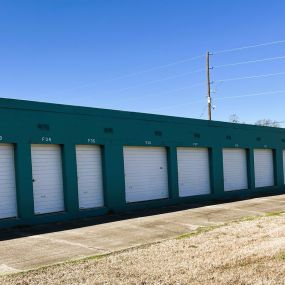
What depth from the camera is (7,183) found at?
46.4 feet

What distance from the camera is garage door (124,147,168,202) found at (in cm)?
1838

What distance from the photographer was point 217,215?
16.0 meters

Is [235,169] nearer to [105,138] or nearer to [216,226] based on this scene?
[105,138]

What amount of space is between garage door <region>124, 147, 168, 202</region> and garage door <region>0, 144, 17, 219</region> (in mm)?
5155

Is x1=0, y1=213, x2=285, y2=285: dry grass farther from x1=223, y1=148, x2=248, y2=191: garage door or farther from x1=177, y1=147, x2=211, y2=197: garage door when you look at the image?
x1=223, y1=148, x2=248, y2=191: garage door

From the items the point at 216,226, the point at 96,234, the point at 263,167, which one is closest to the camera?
the point at 96,234

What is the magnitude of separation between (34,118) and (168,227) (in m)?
5.60

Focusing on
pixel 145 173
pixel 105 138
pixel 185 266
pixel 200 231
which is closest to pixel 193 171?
pixel 145 173

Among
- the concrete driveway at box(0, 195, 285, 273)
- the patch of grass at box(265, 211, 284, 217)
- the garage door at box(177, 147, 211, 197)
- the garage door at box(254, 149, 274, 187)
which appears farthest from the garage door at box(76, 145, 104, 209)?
the garage door at box(254, 149, 274, 187)

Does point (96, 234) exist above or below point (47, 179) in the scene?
below

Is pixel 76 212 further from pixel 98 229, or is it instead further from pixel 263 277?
pixel 263 277

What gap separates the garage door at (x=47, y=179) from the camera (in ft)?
49.0

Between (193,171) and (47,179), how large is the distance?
8.44 meters

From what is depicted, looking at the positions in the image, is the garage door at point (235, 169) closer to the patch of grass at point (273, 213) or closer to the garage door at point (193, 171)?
the garage door at point (193, 171)
